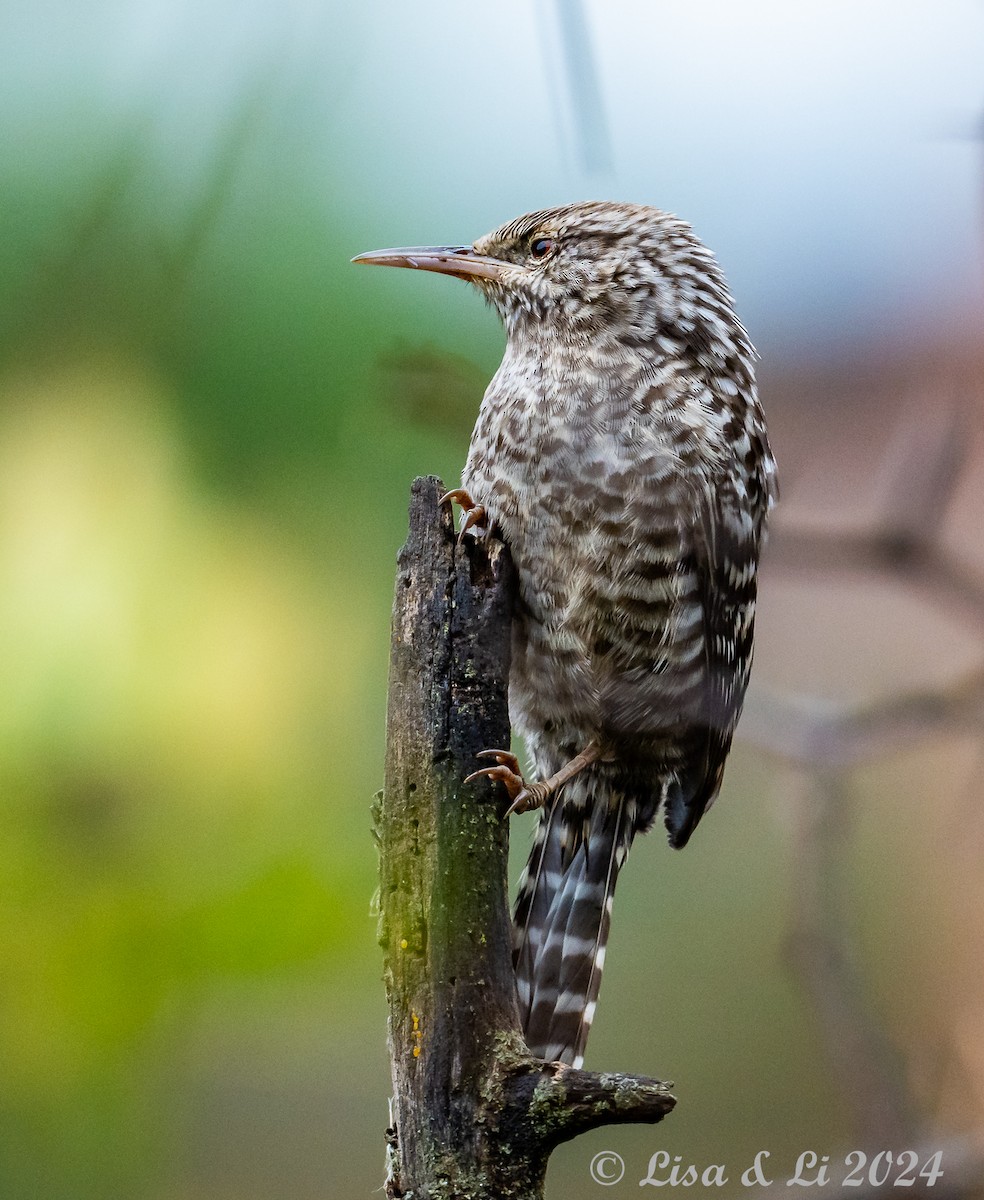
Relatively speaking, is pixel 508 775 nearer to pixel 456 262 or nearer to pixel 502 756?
pixel 502 756

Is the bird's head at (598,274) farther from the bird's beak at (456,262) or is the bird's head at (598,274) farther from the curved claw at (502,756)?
the curved claw at (502,756)

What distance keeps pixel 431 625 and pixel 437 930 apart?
451 millimetres

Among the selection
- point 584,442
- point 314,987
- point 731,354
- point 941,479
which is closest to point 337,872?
point 314,987

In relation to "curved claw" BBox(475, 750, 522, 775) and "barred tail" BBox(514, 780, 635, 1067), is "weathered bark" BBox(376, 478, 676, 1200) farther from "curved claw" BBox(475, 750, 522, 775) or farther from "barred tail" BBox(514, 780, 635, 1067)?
"barred tail" BBox(514, 780, 635, 1067)

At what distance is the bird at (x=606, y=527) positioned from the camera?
6.77 ft

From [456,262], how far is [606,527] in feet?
2.39

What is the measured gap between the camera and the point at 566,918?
2.29 meters

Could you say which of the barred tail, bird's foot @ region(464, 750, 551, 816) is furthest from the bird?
bird's foot @ region(464, 750, 551, 816)

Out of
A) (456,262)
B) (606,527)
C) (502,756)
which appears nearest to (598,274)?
(456,262)

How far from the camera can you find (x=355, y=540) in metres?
2.60

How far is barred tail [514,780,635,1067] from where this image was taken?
2178 mm

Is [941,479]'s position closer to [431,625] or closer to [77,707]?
[431,625]

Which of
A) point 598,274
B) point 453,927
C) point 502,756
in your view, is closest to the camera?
point 453,927

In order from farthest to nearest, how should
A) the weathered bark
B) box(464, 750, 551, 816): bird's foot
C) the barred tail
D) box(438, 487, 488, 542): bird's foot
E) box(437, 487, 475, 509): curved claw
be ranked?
the barred tail < box(438, 487, 488, 542): bird's foot < box(437, 487, 475, 509): curved claw < box(464, 750, 551, 816): bird's foot < the weathered bark
